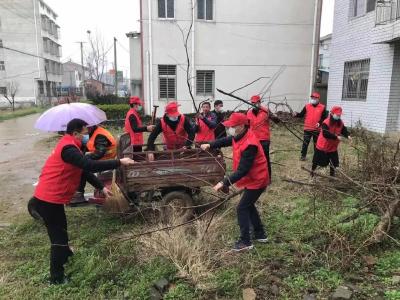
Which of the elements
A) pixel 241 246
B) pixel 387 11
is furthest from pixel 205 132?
pixel 387 11

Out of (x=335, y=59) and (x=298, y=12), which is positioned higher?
(x=298, y=12)

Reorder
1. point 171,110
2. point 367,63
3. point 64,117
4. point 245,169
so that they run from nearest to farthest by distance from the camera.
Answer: point 245,169, point 64,117, point 171,110, point 367,63

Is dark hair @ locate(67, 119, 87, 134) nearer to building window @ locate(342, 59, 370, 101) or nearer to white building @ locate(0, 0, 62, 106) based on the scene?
building window @ locate(342, 59, 370, 101)

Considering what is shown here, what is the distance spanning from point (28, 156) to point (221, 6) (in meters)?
9.96

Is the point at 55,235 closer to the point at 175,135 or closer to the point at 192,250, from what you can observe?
the point at 192,250

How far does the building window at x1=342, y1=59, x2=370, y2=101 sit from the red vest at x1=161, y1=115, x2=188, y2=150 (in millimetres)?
8695

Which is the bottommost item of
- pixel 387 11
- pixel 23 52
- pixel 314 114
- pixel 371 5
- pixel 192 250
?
pixel 192 250

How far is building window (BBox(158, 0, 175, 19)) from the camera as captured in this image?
50.5 feet

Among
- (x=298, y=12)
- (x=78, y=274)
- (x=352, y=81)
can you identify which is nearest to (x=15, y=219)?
(x=78, y=274)

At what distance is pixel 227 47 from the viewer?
16.0m

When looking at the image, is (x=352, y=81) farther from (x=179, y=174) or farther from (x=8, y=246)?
(x=8, y=246)

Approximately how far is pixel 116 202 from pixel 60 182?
1.27m

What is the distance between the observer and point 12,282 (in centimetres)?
351

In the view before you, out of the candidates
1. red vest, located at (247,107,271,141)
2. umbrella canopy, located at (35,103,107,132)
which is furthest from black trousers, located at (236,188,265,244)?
red vest, located at (247,107,271,141)
